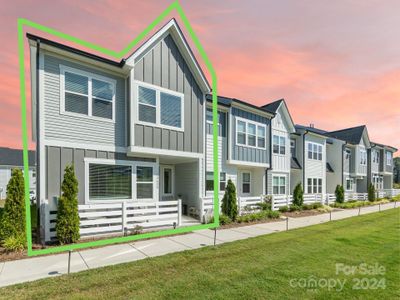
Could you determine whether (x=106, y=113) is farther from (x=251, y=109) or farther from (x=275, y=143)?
(x=275, y=143)

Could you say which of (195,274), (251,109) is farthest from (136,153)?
(251,109)

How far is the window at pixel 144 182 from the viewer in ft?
→ 34.0

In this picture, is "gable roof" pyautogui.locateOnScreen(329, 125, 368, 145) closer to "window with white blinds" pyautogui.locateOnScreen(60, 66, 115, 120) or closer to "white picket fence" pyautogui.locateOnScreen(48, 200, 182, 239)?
"white picket fence" pyautogui.locateOnScreen(48, 200, 182, 239)

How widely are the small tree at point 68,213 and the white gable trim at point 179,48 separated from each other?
4.98 m

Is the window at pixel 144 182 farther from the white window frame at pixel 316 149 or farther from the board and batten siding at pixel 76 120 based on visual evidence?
the white window frame at pixel 316 149

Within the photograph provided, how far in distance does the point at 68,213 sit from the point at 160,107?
547 centimetres

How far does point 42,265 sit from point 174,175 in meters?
8.39

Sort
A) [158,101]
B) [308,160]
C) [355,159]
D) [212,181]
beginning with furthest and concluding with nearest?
[355,159], [308,160], [212,181], [158,101]

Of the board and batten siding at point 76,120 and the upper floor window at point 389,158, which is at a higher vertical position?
the board and batten siding at point 76,120

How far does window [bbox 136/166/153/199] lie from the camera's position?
10.4 metres

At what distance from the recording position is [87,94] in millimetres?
9164

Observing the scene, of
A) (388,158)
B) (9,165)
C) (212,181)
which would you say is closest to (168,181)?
(212,181)

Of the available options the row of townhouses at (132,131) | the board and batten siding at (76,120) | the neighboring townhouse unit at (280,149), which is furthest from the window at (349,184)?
the board and batten siding at (76,120)

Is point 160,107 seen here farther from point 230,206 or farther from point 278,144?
point 278,144
